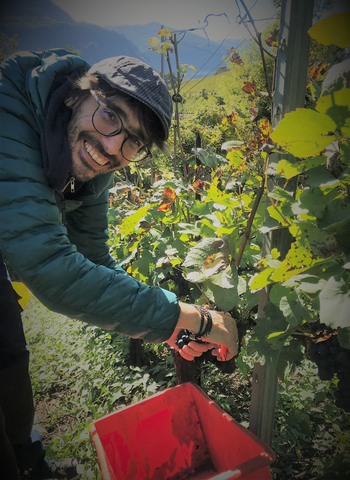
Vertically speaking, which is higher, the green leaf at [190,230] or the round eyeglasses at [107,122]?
the round eyeglasses at [107,122]

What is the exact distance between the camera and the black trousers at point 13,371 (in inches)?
57.6

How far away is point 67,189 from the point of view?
147cm

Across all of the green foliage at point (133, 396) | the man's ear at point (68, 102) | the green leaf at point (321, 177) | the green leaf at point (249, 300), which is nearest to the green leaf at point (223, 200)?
the green leaf at point (249, 300)

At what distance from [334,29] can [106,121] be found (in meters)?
0.99

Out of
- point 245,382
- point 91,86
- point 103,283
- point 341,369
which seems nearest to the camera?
point 341,369

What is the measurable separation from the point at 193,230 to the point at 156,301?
56 centimetres

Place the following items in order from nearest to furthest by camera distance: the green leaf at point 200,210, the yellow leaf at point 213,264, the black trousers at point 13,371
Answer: the yellow leaf at point 213,264
the black trousers at point 13,371
the green leaf at point 200,210

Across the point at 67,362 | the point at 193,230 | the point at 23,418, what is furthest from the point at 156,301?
the point at 67,362

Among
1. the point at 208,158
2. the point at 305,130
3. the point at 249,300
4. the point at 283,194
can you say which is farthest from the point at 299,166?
the point at 208,158

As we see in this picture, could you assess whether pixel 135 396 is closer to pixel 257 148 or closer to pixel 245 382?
pixel 245 382

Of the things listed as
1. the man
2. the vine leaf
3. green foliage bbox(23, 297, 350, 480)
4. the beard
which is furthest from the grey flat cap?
green foliage bbox(23, 297, 350, 480)

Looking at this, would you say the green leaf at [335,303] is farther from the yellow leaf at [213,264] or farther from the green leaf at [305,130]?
the yellow leaf at [213,264]

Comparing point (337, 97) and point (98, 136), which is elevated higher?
point (98, 136)

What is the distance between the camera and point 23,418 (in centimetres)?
163
